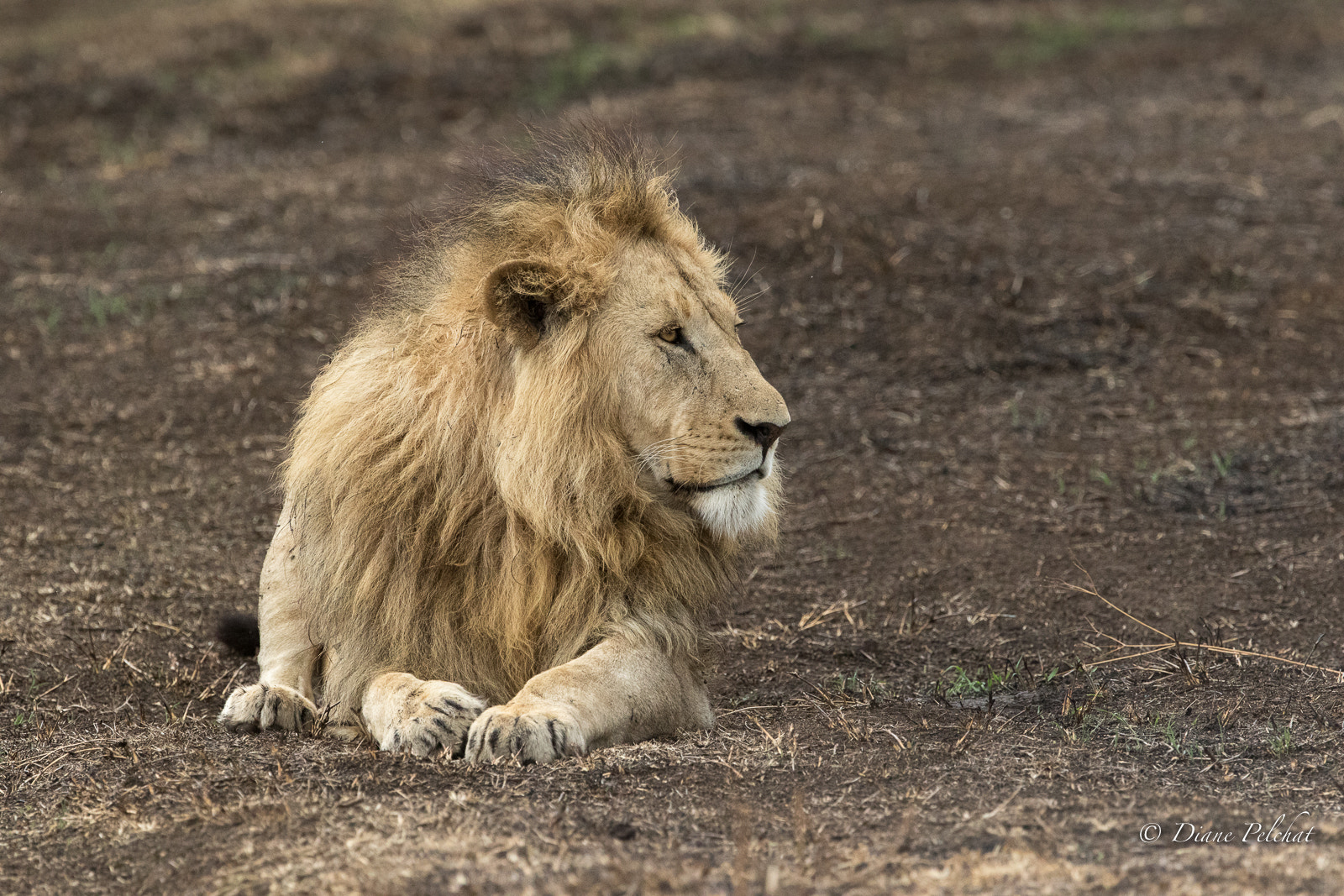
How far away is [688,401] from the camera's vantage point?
3734mm

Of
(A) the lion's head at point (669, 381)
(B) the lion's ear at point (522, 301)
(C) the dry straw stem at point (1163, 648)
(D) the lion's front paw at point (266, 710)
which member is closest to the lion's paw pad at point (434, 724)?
(D) the lion's front paw at point (266, 710)

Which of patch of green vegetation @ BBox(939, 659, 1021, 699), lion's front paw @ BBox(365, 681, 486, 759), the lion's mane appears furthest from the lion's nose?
patch of green vegetation @ BBox(939, 659, 1021, 699)

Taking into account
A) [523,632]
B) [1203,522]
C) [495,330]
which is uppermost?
[495,330]

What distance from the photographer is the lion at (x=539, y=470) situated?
372cm

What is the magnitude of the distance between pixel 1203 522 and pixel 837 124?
19.7 ft

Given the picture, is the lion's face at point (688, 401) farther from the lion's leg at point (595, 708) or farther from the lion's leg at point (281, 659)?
the lion's leg at point (281, 659)

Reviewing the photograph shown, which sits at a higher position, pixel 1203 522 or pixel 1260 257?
pixel 1260 257

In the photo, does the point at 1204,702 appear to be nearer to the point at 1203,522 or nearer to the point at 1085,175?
the point at 1203,522

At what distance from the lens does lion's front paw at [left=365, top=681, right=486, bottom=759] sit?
11.6 ft

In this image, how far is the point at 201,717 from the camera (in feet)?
13.8

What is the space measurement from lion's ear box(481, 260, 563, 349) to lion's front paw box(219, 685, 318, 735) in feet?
3.76

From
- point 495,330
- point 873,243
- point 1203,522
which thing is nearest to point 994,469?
point 1203,522

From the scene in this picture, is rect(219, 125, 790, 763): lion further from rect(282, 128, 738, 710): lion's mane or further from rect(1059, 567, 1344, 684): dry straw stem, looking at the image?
rect(1059, 567, 1344, 684): dry straw stem

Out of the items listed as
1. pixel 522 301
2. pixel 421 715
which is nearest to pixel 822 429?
pixel 522 301
